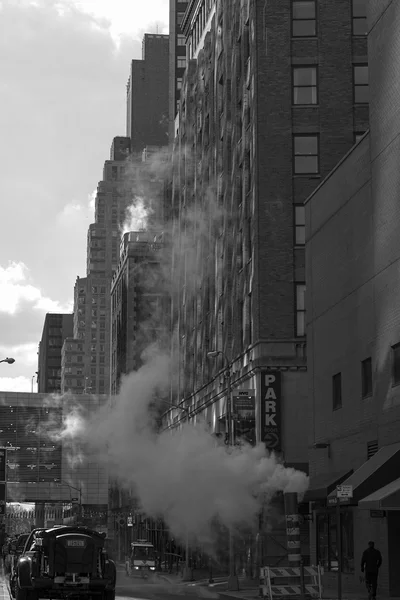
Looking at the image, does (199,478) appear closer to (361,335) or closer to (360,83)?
(361,335)

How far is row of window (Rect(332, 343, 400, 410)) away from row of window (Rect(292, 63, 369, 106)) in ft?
73.7

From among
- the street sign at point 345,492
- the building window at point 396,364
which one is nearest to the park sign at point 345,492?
the street sign at point 345,492

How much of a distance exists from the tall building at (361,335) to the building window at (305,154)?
12.7 m

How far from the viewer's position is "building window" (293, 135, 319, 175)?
59.0 meters

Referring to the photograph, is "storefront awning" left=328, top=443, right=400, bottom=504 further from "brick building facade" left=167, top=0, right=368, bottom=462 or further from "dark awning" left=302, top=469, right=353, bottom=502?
"brick building facade" left=167, top=0, right=368, bottom=462

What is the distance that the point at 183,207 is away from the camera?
86.2m

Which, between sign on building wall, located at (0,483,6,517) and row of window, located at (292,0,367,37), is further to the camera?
sign on building wall, located at (0,483,6,517)

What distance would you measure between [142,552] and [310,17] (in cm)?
3207

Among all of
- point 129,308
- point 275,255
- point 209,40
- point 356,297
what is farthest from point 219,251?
point 129,308

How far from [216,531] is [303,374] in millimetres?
9217

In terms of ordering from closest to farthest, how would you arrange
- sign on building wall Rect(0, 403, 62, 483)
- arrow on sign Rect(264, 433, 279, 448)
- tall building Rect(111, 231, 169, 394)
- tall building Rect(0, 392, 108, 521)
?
arrow on sign Rect(264, 433, 279, 448)
sign on building wall Rect(0, 403, 62, 483)
tall building Rect(0, 392, 108, 521)
tall building Rect(111, 231, 169, 394)

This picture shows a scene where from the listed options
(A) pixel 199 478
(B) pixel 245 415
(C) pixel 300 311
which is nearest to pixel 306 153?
(C) pixel 300 311

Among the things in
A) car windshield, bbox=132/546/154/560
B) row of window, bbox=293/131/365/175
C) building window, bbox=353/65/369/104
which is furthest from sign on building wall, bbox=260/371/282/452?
building window, bbox=353/65/369/104

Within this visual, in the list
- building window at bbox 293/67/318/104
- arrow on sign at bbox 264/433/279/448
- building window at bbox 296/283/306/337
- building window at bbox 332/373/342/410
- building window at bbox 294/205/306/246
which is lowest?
arrow on sign at bbox 264/433/279/448
